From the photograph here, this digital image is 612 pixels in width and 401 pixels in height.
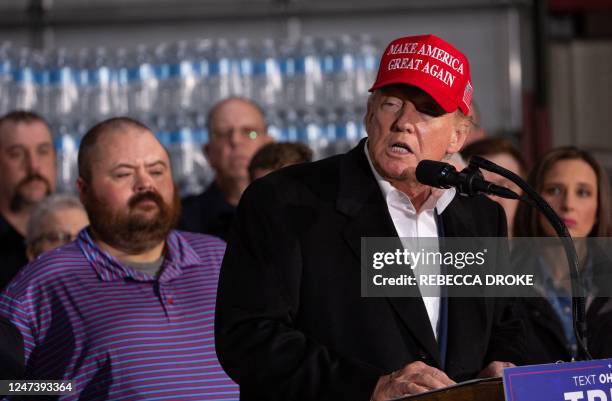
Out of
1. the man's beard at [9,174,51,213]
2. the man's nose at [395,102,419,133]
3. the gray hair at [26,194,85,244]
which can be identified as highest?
the man's beard at [9,174,51,213]

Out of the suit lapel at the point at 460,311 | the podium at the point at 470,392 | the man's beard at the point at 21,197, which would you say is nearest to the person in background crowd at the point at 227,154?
the man's beard at the point at 21,197

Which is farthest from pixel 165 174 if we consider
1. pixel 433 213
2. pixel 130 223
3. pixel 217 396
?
pixel 433 213

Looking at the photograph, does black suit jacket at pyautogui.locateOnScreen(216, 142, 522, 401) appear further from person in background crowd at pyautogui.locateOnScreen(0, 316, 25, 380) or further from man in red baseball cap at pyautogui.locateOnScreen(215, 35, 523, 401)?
person in background crowd at pyautogui.locateOnScreen(0, 316, 25, 380)

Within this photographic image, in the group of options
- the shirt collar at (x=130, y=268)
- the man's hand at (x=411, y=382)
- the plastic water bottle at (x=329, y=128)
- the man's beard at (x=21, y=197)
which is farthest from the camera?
the plastic water bottle at (x=329, y=128)

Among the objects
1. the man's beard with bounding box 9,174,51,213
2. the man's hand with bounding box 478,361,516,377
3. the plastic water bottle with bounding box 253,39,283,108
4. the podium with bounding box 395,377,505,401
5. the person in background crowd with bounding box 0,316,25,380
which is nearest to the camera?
the podium with bounding box 395,377,505,401

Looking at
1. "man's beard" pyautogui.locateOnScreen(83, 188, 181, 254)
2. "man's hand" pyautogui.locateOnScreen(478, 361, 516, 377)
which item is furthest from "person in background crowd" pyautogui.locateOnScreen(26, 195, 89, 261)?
"man's hand" pyautogui.locateOnScreen(478, 361, 516, 377)

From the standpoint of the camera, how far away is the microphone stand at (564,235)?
239 cm

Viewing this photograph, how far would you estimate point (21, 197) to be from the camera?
5574mm

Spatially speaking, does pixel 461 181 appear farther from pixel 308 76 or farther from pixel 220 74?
pixel 220 74

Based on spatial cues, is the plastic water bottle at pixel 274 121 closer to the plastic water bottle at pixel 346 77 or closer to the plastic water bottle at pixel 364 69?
the plastic water bottle at pixel 346 77

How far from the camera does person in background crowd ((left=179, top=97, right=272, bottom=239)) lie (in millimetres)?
5430

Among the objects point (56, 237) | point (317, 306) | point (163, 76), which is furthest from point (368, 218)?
point (163, 76)

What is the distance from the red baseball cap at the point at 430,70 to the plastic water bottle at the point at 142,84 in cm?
534

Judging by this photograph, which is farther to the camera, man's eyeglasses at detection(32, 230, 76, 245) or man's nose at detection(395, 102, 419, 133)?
man's eyeglasses at detection(32, 230, 76, 245)
